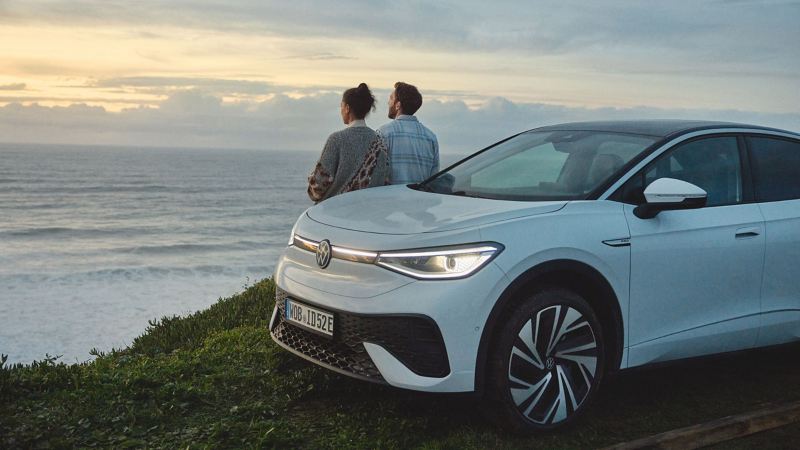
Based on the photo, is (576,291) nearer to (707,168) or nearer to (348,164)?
(707,168)

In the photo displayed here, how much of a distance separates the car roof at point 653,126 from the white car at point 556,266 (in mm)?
21

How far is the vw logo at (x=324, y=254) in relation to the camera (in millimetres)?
4379

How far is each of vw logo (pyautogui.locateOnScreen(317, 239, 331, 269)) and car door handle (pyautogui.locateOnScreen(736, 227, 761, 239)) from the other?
8.13 feet

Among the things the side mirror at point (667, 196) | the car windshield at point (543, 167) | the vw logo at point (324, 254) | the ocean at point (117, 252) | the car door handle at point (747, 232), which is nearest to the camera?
the vw logo at point (324, 254)

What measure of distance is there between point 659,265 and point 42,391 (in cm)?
374

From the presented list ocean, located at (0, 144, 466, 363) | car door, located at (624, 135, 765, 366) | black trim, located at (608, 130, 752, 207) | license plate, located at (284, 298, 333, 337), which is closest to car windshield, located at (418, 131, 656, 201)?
black trim, located at (608, 130, 752, 207)

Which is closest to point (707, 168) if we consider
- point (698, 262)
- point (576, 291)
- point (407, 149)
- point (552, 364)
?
point (698, 262)

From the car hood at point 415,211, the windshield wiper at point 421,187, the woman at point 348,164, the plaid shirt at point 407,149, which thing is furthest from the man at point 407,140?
the car hood at point 415,211

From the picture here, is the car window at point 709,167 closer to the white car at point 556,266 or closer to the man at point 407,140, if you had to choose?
the white car at point 556,266

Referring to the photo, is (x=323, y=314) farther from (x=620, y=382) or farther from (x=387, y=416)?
(x=620, y=382)

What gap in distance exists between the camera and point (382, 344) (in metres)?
4.04

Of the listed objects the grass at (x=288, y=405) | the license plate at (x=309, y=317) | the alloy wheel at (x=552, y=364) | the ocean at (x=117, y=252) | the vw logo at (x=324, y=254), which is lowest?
the ocean at (x=117, y=252)

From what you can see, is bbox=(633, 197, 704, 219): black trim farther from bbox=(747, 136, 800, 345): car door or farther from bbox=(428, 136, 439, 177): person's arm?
bbox=(428, 136, 439, 177): person's arm

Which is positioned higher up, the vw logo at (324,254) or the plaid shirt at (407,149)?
the plaid shirt at (407,149)
